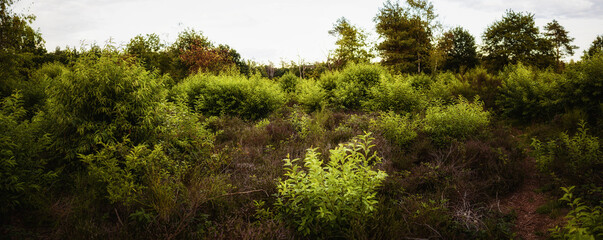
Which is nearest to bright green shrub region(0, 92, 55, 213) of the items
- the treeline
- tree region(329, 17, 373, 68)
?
the treeline

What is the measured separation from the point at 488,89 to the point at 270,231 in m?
12.2

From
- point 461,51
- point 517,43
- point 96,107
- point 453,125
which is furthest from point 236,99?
point 461,51

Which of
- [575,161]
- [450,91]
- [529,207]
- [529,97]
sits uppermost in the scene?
[450,91]

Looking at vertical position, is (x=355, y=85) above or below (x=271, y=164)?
above

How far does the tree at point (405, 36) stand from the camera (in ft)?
85.6

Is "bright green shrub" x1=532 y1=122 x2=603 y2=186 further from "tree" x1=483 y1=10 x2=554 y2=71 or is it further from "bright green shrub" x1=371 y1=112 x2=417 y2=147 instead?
"tree" x1=483 y1=10 x2=554 y2=71

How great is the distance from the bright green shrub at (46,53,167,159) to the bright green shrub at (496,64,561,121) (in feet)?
34.8

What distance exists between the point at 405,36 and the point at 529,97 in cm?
1968

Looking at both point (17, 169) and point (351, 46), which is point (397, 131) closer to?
point (17, 169)

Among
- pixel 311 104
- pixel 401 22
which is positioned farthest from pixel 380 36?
pixel 311 104

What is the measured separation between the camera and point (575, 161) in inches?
178

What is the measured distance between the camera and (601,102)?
664 centimetres

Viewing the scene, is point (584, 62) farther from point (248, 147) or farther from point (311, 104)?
point (248, 147)

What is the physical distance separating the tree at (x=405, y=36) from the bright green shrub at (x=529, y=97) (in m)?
16.7
